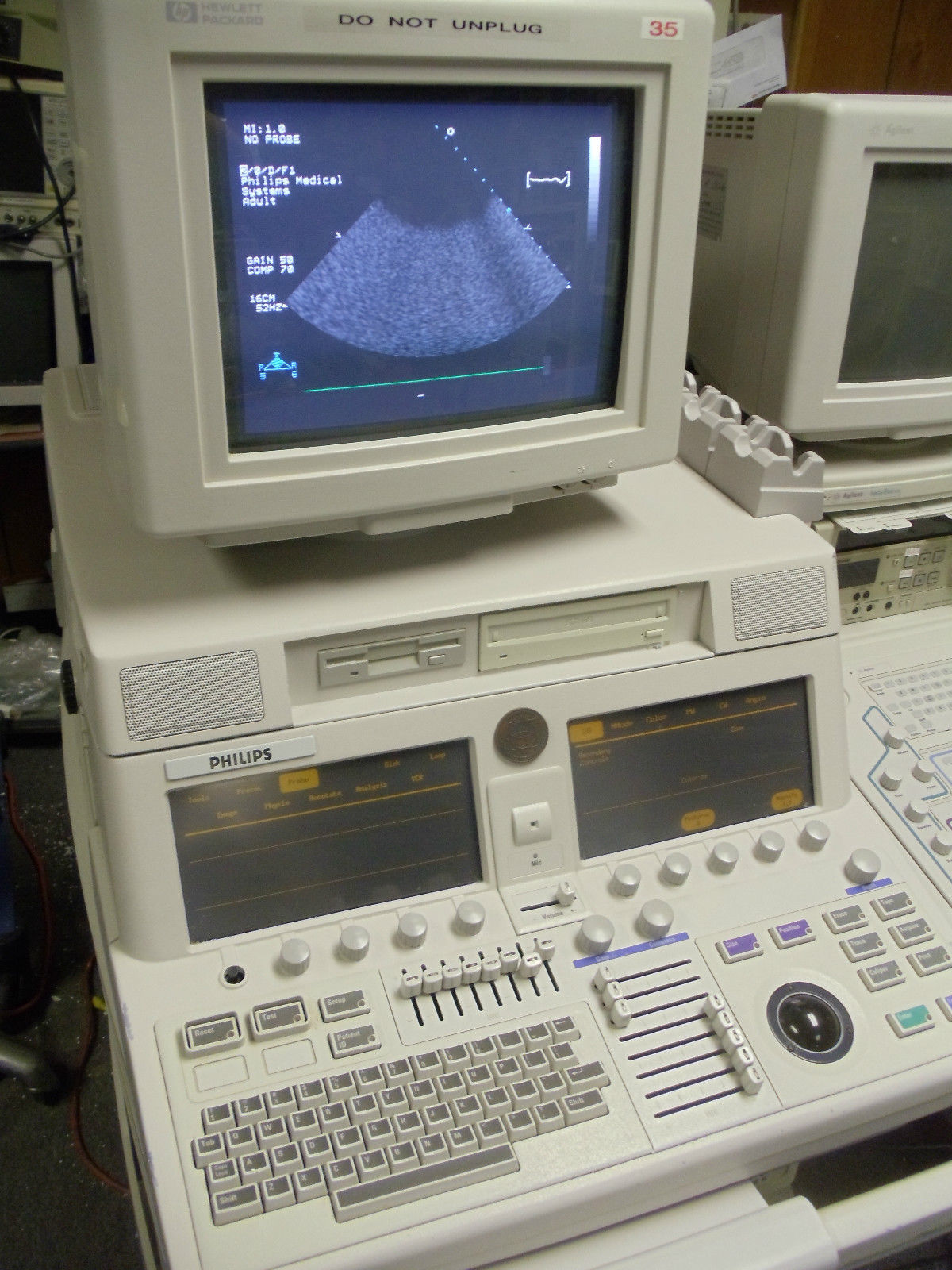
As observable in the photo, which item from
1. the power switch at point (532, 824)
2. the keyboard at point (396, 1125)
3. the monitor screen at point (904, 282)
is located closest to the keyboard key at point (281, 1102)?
the keyboard at point (396, 1125)

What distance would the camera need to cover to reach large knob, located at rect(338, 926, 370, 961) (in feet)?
3.02

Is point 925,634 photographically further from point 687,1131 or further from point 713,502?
point 687,1131

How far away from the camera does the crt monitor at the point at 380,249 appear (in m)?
0.73

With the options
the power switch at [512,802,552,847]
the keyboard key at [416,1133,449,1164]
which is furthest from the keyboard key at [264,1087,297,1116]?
the power switch at [512,802,552,847]

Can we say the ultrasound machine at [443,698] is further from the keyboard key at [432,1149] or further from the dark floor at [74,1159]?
the dark floor at [74,1159]

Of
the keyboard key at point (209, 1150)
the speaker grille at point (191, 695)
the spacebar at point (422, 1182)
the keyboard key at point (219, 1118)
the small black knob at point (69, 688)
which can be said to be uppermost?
the speaker grille at point (191, 695)

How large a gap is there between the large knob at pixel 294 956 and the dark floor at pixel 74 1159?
0.88 meters

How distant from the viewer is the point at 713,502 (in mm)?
1180

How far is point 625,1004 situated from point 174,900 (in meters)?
0.42

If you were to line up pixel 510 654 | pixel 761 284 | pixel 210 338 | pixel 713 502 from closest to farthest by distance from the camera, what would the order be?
pixel 210 338
pixel 510 654
pixel 713 502
pixel 761 284

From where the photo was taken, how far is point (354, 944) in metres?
0.92

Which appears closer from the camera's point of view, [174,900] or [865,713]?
[174,900]

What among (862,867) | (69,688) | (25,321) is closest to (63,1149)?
(69,688)

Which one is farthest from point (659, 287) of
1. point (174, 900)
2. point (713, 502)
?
point (174, 900)
